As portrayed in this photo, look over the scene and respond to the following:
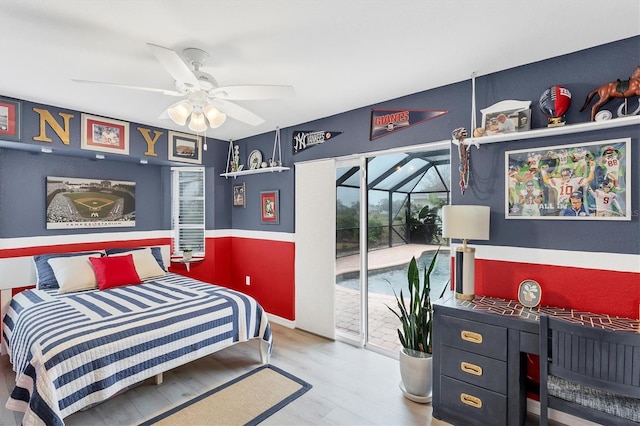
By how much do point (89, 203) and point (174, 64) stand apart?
9.55 ft

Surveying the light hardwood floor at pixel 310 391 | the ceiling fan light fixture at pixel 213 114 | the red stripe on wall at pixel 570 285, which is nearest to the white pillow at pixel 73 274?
the light hardwood floor at pixel 310 391

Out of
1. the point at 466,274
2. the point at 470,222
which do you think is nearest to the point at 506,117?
the point at 470,222

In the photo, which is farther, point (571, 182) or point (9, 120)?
point (9, 120)

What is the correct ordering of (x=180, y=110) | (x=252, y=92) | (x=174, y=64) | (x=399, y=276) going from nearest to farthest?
(x=174, y=64) < (x=252, y=92) < (x=180, y=110) < (x=399, y=276)

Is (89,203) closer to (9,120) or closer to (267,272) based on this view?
(9,120)

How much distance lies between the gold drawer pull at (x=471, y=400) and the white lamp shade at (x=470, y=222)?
1080mm

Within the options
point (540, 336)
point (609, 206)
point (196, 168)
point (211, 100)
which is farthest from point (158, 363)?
point (609, 206)

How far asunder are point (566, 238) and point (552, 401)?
1.06m

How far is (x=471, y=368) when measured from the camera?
213 centimetres

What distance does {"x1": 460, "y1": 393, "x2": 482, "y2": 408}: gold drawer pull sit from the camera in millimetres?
2100

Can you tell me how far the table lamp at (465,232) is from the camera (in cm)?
231

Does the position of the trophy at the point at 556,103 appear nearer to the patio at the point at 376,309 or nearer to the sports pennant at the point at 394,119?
the sports pennant at the point at 394,119

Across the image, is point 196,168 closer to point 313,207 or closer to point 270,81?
point 313,207

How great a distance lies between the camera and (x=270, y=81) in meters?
2.63
